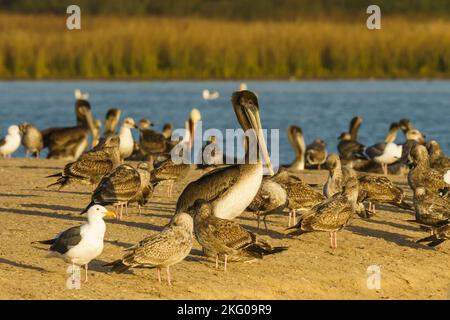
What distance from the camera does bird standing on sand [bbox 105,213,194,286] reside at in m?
9.67

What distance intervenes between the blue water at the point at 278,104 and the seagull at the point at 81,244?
1454 centimetres

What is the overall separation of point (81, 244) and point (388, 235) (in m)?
4.20

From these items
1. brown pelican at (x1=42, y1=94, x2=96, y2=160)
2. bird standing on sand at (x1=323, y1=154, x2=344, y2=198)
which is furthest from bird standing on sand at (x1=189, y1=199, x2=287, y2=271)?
brown pelican at (x1=42, y1=94, x2=96, y2=160)

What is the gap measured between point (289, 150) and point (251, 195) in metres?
15.8

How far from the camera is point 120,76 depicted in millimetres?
48438

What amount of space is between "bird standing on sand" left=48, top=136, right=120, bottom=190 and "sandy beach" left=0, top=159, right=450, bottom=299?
30 cm

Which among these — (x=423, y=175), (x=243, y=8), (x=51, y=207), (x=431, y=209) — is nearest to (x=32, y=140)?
(x=51, y=207)

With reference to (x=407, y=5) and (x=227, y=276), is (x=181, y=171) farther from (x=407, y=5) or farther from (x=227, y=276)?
(x=407, y=5)

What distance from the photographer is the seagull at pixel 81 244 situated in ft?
31.6

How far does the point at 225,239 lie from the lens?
10.3 m

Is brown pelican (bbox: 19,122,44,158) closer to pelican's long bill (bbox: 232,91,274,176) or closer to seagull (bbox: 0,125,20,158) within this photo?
seagull (bbox: 0,125,20,158)

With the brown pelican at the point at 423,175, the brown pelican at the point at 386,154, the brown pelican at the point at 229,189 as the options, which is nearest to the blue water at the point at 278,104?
the brown pelican at the point at 386,154

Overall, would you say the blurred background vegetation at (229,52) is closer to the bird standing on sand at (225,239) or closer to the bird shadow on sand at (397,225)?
the bird shadow on sand at (397,225)
